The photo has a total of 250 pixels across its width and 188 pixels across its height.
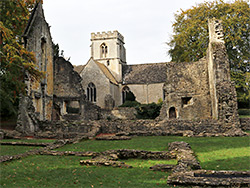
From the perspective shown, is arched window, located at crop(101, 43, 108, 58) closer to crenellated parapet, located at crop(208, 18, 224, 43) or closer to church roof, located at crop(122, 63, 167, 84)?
church roof, located at crop(122, 63, 167, 84)

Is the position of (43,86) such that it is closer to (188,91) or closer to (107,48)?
(188,91)

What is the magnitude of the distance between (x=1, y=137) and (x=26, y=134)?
248 centimetres

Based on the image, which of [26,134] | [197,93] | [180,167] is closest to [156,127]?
[197,93]

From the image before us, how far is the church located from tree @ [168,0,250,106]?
44.2ft

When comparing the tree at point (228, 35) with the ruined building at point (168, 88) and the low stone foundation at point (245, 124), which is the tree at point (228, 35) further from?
the low stone foundation at point (245, 124)

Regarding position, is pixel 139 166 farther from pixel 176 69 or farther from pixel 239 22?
pixel 239 22

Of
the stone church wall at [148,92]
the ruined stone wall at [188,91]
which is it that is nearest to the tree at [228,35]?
the ruined stone wall at [188,91]

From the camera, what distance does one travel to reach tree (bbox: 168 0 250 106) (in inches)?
1109

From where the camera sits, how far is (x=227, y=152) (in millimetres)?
9547

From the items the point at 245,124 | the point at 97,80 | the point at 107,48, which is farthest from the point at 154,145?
the point at 107,48

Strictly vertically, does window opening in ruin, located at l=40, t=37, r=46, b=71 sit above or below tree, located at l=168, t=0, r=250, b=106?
below

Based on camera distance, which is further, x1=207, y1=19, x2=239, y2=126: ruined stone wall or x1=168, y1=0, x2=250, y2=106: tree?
x1=168, y1=0, x2=250, y2=106: tree

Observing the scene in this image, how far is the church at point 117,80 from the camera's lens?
4403 centimetres

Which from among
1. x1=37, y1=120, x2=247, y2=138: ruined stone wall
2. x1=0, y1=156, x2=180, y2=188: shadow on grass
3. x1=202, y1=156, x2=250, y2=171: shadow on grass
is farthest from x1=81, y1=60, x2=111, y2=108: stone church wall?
x1=202, y1=156, x2=250, y2=171: shadow on grass
